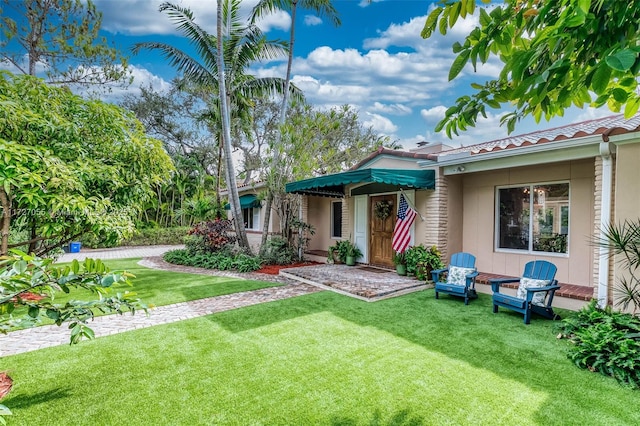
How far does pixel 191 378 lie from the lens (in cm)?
443

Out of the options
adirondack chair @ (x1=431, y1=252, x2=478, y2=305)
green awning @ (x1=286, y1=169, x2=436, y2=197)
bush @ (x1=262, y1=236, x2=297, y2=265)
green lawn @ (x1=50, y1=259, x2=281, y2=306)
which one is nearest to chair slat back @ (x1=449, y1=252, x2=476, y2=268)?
adirondack chair @ (x1=431, y1=252, x2=478, y2=305)

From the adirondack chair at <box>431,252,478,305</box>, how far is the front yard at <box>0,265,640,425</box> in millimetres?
1317

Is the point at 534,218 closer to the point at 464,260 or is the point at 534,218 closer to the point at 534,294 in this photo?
the point at 464,260

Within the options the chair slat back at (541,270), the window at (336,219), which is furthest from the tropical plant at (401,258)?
the window at (336,219)

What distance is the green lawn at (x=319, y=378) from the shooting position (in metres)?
3.61

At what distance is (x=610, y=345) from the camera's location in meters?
4.82

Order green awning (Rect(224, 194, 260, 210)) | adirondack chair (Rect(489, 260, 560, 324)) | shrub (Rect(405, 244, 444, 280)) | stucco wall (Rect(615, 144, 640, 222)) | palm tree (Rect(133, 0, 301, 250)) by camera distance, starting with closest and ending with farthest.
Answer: stucco wall (Rect(615, 144, 640, 222)) < adirondack chair (Rect(489, 260, 560, 324)) < shrub (Rect(405, 244, 444, 280)) < palm tree (Rect(133, 0, 301, 250)) < green awning (Rect(224, 194, 260, 210))

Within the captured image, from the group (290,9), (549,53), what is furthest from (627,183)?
(290,9)

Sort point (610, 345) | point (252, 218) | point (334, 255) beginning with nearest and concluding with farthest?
point (610, 345) < point (334, 255) < point (252, 218)

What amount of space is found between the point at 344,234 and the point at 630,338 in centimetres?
1008

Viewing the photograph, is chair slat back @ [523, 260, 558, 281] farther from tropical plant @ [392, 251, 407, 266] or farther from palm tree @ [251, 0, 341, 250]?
palm tree @ [251, 0, 341, 250]

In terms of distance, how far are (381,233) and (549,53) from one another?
1061cm

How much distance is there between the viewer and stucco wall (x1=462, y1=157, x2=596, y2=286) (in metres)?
7.97

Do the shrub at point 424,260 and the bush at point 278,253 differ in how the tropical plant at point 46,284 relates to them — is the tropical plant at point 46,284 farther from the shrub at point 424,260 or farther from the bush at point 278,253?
the bush at point 278,253
